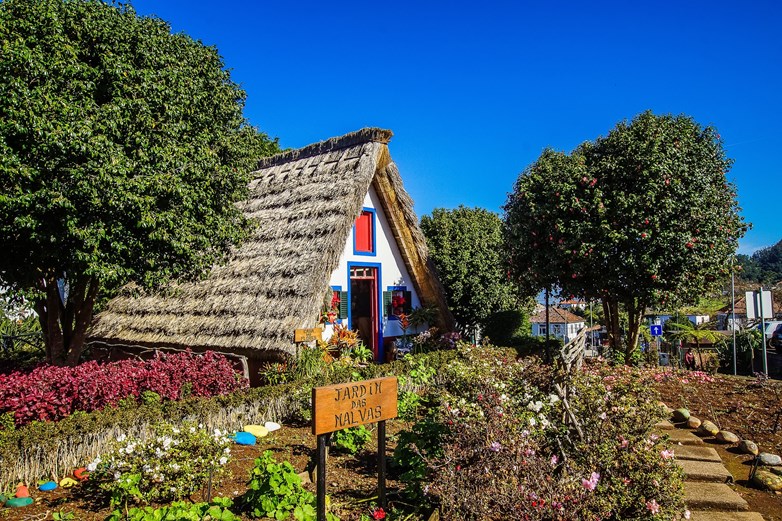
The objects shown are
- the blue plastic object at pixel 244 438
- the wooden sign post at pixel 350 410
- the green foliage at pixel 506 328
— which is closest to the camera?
the wooden sign post at pixel 350 410

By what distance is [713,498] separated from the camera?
5.70 meters

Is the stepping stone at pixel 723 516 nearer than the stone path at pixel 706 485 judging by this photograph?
Yes

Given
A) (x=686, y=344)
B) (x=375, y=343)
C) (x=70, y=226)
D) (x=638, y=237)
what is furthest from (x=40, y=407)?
(x=686, y=344)

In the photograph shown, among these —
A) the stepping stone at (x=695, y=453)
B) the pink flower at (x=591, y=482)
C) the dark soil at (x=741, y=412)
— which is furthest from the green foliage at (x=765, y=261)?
the pink flower at (x=591, y=482)

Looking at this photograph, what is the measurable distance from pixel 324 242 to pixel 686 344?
15.4m

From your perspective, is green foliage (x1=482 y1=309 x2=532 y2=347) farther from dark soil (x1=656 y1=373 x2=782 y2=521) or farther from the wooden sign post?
the wooden sign post

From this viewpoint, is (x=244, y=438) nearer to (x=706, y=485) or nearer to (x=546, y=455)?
(x=546, y=455)

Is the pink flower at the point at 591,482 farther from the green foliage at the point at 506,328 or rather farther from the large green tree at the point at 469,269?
the large green tree at the point at 469,269

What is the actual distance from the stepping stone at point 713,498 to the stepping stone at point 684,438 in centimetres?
147

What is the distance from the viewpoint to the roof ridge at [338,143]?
1370 centimetres

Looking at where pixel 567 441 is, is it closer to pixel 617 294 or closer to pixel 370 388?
pixel 370 388

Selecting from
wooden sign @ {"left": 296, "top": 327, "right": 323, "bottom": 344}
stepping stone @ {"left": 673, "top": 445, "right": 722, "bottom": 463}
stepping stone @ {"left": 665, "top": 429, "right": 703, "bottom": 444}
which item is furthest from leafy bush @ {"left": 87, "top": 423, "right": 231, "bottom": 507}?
stepping stone @ {"left": 665, "top": 429, "right": 703, "bottom": 444}

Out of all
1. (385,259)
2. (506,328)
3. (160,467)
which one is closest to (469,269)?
(506,328)

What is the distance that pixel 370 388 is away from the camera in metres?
5.14
